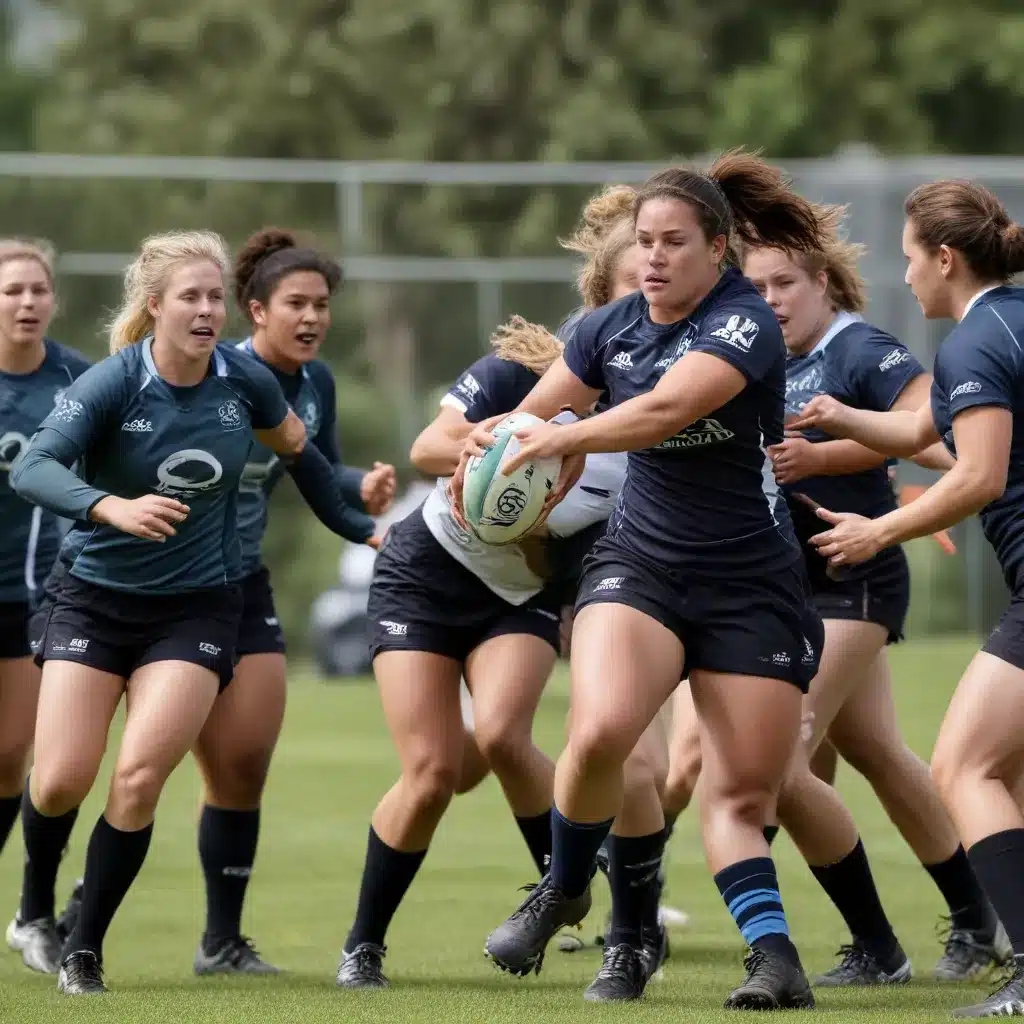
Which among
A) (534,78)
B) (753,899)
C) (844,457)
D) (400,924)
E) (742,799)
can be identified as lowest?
(400,924)

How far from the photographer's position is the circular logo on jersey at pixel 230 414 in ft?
18.4

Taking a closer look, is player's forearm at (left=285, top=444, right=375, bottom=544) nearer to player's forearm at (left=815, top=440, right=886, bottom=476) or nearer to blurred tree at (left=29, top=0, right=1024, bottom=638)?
player's forearm at (left=815, top=440, right=886, bottom=476)

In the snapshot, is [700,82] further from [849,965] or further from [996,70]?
[849,965]

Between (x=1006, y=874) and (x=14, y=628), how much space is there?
3.35m

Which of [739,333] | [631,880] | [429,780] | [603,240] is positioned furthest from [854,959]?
[603,240]

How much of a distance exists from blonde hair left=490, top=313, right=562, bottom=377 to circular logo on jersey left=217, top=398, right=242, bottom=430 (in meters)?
0.74

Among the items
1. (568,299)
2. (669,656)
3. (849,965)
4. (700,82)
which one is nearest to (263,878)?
(849,965)

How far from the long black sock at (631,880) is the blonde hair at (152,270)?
1.95 m

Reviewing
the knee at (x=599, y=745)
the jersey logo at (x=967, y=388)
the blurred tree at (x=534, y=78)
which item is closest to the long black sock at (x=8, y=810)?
the knee at (x=599, y=745)

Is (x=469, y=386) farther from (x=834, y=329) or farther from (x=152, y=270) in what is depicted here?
(x=834, y=329)

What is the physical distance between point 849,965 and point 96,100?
967 inches

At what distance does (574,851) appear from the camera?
16.6 ft

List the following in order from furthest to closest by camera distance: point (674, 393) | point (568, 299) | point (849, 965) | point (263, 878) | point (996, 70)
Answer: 1. point (996, 70)
2. point (568, 299)
3. point (263, 878)
4. point (849, 965)
5. point (674, 393)

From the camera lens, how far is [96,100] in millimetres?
28234
